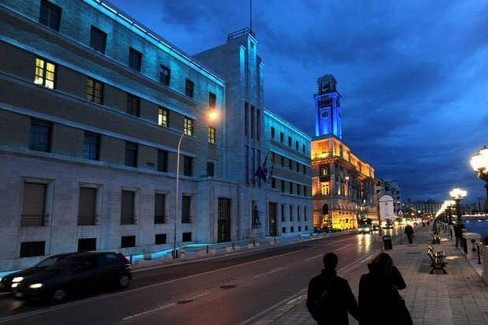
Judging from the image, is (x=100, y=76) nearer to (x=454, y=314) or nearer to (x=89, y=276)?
(x=89, y=276)

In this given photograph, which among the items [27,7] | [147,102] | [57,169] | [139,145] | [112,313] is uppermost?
[27,7]

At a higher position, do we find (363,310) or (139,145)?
(139,145)

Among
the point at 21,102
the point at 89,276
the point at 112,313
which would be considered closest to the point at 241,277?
the point at 89,276

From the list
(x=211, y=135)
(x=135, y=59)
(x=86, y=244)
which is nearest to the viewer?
(x=86, y=244)

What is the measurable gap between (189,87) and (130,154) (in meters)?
12.0

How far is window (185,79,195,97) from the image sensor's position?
4325 centimetres

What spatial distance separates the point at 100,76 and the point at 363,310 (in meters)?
30.5

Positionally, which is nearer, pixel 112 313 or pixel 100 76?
pixel 112 313

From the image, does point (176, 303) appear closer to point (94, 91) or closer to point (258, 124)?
point (94, 91)

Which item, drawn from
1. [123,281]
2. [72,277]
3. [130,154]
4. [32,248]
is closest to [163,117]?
[130,154]

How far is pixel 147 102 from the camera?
3688 centimetres

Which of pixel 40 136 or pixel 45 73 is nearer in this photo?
pixel 40 136

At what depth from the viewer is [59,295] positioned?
1325 cm

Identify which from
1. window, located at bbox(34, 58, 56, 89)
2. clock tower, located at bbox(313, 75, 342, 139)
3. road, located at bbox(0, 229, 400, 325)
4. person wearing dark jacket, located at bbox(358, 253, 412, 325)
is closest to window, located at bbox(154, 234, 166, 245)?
window, located at bbox(34, 58, 56, 89)
